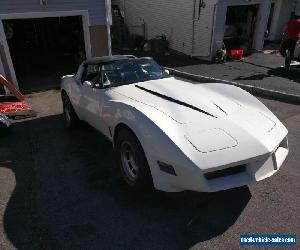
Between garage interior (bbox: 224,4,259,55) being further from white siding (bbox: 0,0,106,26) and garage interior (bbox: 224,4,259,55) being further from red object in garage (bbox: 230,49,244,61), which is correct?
white siding (bbox: 0,0,106,26)

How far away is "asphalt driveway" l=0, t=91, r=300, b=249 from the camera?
3.11m

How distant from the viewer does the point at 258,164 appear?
3148 millimetres

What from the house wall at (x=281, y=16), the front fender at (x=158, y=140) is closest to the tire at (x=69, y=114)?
the front fender at (x=158, y=140)

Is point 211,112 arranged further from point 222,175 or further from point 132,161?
point 132,161

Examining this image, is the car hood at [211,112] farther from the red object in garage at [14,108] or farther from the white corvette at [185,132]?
the red object in garage at [14,108]

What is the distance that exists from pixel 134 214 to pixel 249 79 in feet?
26.1

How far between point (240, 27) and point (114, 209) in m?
14.8

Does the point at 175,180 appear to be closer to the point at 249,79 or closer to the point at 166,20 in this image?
the point at 249,79

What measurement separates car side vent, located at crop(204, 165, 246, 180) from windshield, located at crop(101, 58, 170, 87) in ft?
7.76

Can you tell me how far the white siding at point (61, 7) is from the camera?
9.00 m

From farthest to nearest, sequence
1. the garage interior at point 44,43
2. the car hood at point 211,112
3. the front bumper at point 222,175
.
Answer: the garage interior at point 44,43, the car hood at point 211,112, the front bumper at point 222,175

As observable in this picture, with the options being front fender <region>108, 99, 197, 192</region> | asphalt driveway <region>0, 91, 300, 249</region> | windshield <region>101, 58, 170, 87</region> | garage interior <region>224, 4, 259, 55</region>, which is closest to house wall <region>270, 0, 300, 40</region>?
garage interior <region>224, 4, 259, 55</region>

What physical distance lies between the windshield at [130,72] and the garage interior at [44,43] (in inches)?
334

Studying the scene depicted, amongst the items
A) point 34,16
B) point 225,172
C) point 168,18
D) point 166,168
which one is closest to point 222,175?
point 225,172
